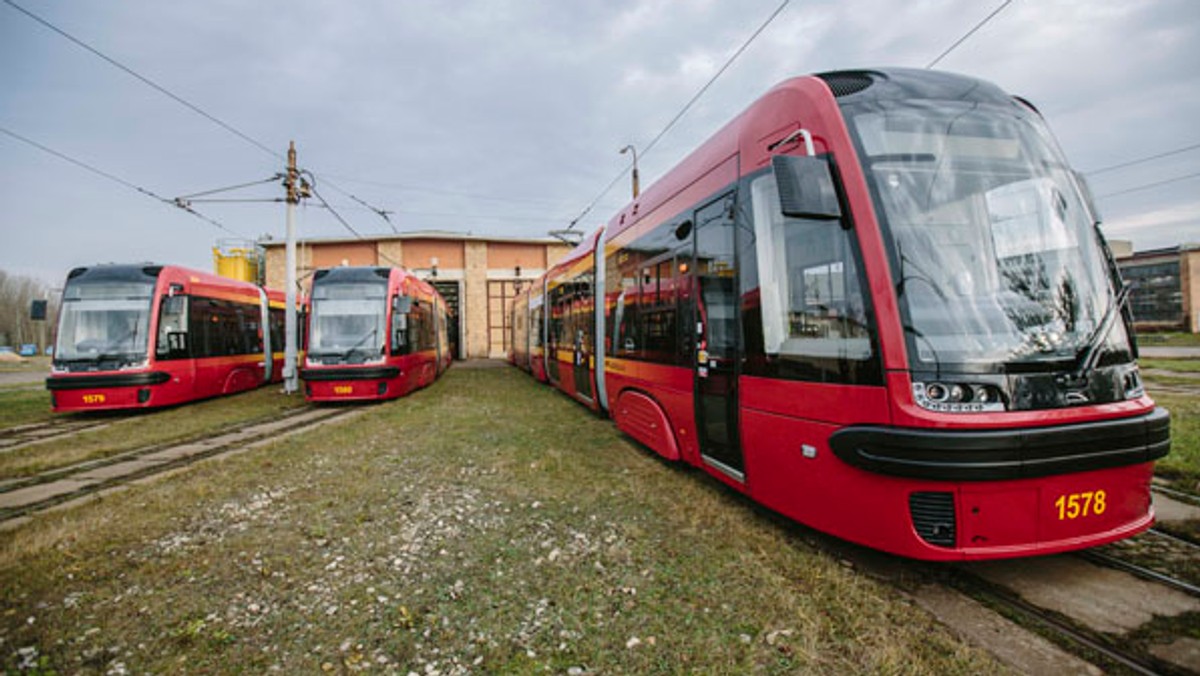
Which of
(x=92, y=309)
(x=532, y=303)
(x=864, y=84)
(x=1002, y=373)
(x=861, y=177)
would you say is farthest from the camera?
(x=532, y=303)

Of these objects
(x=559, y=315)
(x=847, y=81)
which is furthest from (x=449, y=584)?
(x=559, y=315)

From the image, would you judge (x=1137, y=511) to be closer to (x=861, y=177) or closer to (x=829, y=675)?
(x=829, y=675)

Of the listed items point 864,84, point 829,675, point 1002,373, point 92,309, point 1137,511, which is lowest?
point 829,675

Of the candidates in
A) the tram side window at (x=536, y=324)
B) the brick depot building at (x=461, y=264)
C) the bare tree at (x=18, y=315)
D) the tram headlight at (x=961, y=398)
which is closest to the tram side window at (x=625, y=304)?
the tram headlight at (x=961, y=398)

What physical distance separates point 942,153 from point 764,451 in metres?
2.27

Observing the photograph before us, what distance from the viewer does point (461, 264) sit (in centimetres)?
3519

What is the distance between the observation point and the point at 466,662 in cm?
254

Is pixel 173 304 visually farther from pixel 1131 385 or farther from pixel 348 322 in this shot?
pixel 1131 385

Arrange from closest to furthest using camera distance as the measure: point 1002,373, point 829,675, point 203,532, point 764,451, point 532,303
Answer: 1. point 829,675
2. point 1002,373
3. point 764,451
4. point 203,532
5. point 532,303

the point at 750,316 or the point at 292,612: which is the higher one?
the point at 750,316

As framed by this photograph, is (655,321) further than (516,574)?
Yes

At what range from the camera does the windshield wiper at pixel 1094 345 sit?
294cm

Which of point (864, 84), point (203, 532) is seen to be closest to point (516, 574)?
point (203, 532)

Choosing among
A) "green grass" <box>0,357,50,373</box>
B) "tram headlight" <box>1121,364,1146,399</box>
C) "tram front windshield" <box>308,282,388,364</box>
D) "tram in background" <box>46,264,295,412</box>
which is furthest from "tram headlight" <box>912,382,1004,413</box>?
"green grass" <box>0,357,50,373</box>
